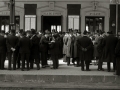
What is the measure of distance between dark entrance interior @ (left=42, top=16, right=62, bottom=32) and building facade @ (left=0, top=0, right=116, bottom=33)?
0.33 m

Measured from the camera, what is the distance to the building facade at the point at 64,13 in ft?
99.7

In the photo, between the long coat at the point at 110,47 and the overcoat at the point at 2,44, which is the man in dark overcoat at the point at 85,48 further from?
the overcoat at the point at 2,44

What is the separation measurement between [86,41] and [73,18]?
12.9 m

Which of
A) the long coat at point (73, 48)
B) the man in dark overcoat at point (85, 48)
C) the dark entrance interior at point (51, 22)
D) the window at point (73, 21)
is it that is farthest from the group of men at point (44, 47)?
the dark entrance interior at point (51, 22)

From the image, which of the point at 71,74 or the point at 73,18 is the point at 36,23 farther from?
the point at 71,74

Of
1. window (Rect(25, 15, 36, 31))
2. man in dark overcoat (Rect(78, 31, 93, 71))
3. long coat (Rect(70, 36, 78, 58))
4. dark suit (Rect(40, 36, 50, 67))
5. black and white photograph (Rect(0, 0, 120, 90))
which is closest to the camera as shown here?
black and white photograph (Rect(0, 0, 120, 90))

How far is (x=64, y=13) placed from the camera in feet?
100

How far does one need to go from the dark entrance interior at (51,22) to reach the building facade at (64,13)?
331 mm

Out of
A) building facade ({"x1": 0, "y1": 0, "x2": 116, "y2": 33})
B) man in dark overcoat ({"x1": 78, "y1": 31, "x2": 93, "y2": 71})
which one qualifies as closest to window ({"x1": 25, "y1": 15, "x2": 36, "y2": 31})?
building facade ({"x1": 0, "y1": 0, "x2": 116, "y2": 33})

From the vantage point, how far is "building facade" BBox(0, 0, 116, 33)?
3038 centimetres

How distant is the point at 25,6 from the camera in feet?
101

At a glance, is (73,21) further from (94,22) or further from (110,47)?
(110,47)

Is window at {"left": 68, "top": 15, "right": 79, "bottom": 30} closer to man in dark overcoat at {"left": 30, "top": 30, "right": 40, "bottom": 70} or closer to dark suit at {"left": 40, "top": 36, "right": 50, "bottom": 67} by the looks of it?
dark suit at {"left": 40, "top": 36, "right": 50, "bottom": 67}

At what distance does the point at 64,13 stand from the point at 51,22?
221cm
